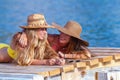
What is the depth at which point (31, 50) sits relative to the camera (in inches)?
189

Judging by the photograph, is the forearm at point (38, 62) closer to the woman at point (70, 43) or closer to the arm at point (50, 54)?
the arm at point (50, 54)

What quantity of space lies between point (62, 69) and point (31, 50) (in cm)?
42

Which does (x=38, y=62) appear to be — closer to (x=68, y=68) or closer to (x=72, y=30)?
(x=68, y=68)

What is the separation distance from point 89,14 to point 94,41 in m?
0.49

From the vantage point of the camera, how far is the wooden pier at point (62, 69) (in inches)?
167

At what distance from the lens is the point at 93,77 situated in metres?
4.99

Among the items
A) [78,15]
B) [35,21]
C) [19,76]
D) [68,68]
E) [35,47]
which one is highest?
[78,15]

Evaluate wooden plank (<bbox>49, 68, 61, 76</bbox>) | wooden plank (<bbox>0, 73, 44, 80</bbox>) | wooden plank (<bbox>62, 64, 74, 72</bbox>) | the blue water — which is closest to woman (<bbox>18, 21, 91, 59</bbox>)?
wooden plank (<bbox>62, 64, 74, 72</bbox>)

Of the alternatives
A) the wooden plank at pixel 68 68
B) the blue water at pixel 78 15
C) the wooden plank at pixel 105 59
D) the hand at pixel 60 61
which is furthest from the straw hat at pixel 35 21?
the blue water at pixel 78 15

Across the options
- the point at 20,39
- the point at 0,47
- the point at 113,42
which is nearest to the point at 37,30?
the point at 20,39

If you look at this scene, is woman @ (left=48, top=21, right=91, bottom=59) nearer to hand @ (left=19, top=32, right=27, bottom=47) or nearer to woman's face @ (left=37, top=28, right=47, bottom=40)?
woman's face @ (left=37, top=28, right=47, bottom=40)

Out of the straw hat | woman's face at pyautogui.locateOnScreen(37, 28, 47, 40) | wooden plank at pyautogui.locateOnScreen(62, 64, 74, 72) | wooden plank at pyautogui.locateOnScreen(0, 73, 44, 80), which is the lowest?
wooden plank at pyautogui.locateOnScreen(0, 73, 44, 80)

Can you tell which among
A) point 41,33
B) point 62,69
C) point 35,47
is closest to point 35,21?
point 41,33

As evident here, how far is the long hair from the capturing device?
4758 mm
